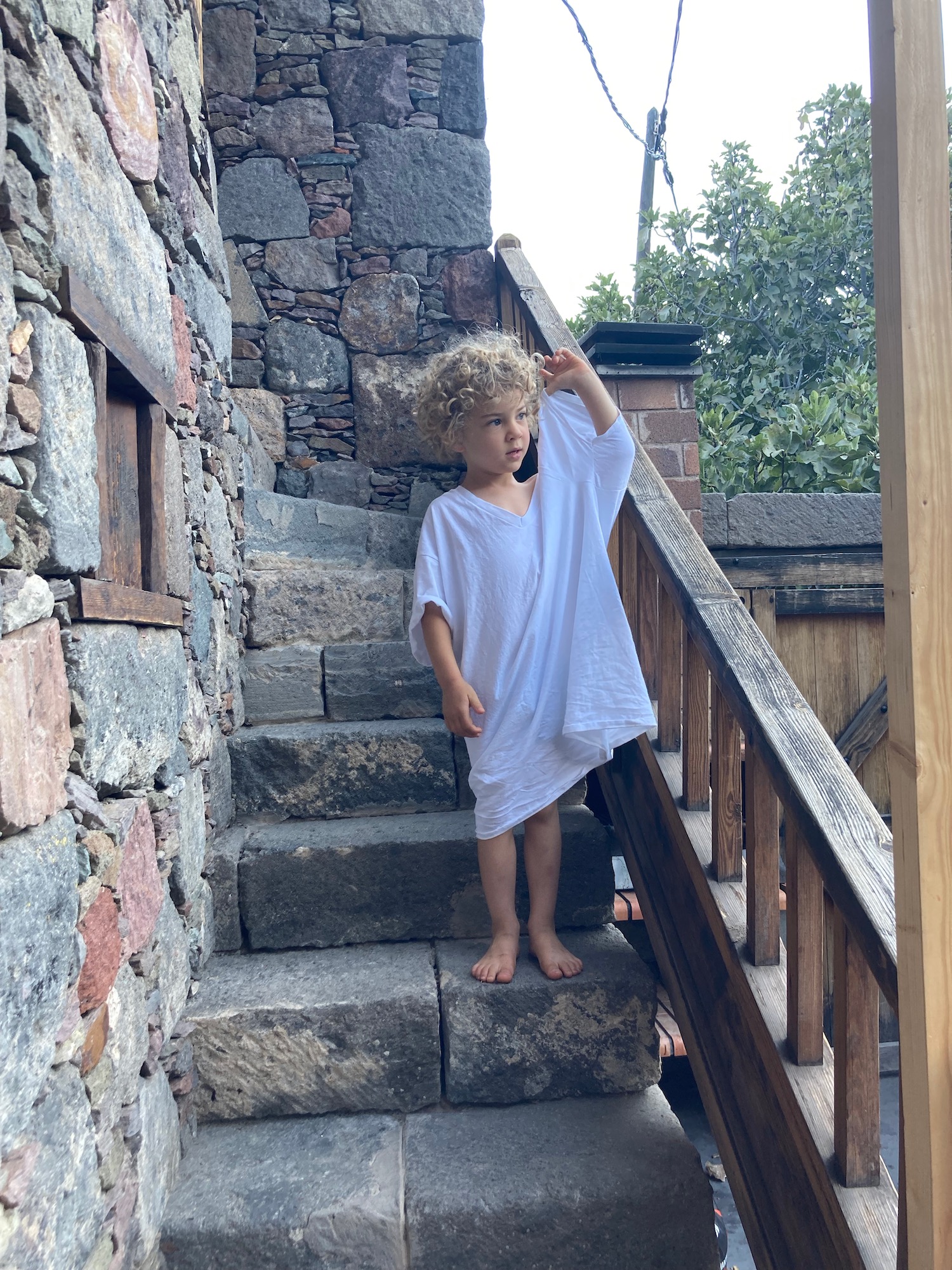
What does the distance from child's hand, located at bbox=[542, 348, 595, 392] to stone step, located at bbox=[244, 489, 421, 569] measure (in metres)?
1.37

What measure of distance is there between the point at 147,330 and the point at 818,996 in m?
1.67

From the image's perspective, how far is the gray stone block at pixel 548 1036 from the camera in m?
1.88

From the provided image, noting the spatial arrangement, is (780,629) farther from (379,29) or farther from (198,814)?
(379,29)

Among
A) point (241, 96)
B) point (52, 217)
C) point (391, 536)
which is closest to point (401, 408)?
point (391, 536)

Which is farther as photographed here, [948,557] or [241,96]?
[241,96]

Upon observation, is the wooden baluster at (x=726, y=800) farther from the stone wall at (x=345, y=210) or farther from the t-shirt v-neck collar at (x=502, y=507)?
the stone wall at (x=345, y=210)

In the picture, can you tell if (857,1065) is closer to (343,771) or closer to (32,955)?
(32,955)

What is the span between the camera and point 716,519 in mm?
4000

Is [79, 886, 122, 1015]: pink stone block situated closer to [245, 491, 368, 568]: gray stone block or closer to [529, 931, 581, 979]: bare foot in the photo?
[529, 931, 581, 979]: bare foot

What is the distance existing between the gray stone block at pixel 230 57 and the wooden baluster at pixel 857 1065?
15.4 feet

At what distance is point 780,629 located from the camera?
4172mm

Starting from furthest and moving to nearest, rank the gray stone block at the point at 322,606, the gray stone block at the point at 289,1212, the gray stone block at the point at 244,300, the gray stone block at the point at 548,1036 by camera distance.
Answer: the gray stone block at the point at 244,300, the gray stone block at the point at 322,606, the gray stone block at the point at 548,1036, the gray stone block at the point at 289,1212

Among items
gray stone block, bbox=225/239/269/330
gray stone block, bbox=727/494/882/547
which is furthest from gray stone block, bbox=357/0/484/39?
gray stone block, bbox=727/494/882/547

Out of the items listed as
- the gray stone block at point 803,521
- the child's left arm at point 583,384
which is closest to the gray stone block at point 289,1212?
the child's left arm at point 583,384
